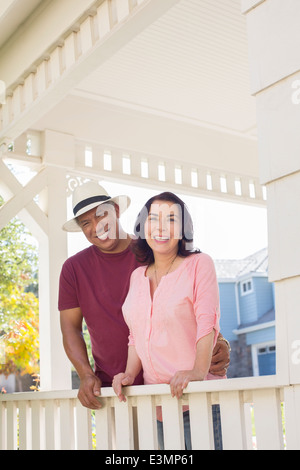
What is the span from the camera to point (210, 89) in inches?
177

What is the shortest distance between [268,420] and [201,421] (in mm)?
289

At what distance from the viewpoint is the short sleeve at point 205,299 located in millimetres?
2035

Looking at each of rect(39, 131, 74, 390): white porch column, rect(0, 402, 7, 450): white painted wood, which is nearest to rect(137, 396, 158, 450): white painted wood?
Result: rect(0, 402, 7, 450): white painted wood

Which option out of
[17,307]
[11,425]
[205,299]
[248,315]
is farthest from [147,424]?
[248,315]

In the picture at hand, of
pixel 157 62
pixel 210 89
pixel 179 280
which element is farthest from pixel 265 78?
pixel 210 89

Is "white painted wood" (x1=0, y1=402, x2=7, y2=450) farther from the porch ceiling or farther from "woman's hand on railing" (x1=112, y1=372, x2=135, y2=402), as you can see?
the porch ceiling

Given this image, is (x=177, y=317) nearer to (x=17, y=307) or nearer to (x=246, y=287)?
(x=17, y=307)

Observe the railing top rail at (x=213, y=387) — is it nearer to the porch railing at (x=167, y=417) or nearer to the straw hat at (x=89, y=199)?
the porch railing at (x=167, y=417)

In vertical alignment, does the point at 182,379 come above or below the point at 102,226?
below

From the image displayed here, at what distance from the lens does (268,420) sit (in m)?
1.80

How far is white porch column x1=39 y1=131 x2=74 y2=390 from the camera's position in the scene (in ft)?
13.3

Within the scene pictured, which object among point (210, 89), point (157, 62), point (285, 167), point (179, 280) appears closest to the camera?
point (285, 167)
